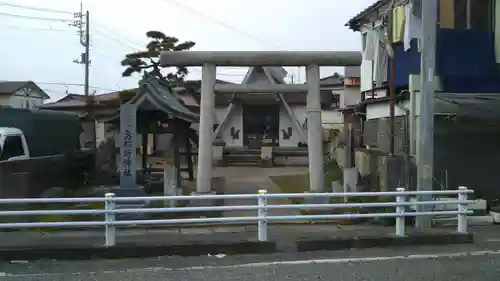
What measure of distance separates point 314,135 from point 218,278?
753cm

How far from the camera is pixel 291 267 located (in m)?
7.83

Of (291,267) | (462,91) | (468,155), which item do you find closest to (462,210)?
(291,267)

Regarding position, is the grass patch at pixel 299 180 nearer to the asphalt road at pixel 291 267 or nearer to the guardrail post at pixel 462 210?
the guardrail post at pixel 462 210

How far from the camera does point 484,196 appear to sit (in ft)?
45.3

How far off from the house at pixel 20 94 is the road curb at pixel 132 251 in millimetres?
38121

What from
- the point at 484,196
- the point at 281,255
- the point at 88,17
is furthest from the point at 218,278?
the point at 88,17

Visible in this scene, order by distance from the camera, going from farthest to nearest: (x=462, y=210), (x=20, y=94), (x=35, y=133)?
1. (x=20, y=94)
2. (x=35, y=133)
3. (x=462, y=210)

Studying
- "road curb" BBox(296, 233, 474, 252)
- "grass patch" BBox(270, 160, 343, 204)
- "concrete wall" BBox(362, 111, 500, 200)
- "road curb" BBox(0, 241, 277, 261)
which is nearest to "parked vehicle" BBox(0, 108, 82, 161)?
"road curb" BBox(0, 241, 277, 261)

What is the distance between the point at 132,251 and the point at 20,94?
4277 cm

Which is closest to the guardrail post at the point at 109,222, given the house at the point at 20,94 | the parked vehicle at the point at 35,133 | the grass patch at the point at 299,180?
the parked vehicle at the point at 35,133

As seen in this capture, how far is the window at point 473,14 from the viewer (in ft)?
47.7

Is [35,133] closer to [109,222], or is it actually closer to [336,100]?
[109,222]

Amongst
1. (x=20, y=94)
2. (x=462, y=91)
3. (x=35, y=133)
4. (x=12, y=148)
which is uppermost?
(x=20, y=94)

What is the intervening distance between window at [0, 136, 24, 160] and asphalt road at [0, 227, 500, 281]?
738 cm
